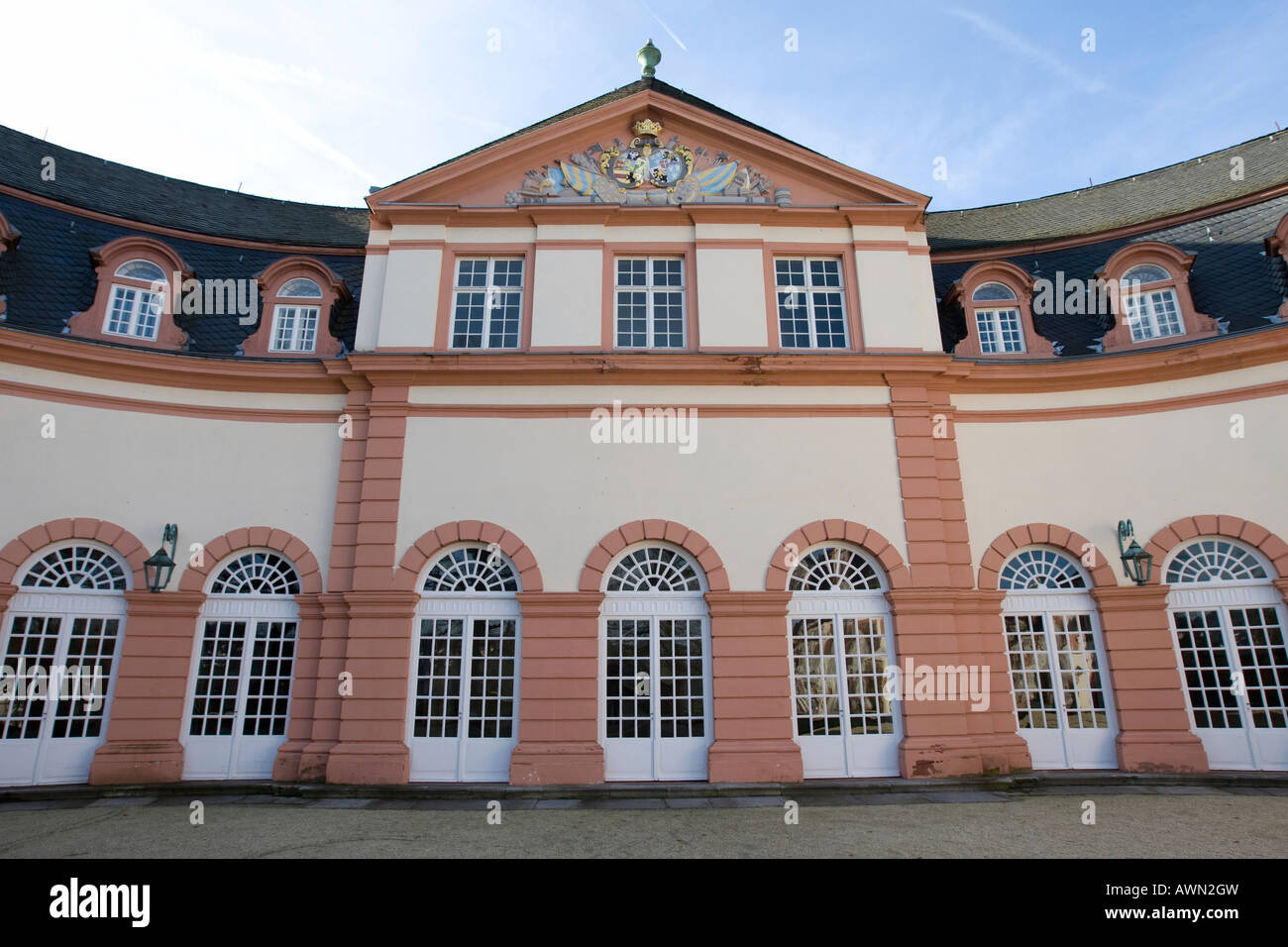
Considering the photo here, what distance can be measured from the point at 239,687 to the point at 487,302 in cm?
783

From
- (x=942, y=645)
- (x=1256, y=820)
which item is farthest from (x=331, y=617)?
(x=1256, y=820)

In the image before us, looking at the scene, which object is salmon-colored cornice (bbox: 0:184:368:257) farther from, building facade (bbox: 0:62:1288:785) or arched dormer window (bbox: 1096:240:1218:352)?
arched dormer window (bbox: 1096:240:1218:352)

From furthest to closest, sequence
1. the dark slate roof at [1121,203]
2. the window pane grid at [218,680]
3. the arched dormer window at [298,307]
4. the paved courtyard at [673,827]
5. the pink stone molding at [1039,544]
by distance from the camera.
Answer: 1. the dark slate roof at [1121,203]
2. the arched dormer window at [298,307]
3. the pink stone molding at [1039,544]
4. the window pane grid at [218,680]
5. the paved courtyard at [673,827]

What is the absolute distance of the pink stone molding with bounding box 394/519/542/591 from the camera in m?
11.8

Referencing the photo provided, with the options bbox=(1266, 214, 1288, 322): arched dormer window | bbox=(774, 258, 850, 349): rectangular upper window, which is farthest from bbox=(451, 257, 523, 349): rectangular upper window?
bbox=(1266, 214, 1288, 322): arched dormer window

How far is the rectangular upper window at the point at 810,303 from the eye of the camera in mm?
13242

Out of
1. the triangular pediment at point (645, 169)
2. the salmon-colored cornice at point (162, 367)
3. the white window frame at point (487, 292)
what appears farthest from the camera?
the triangular pediment at point (645, 169)

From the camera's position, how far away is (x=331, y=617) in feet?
38.7

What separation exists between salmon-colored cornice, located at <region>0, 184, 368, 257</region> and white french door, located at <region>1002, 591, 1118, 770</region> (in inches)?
545

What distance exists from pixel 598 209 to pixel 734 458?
537 cm

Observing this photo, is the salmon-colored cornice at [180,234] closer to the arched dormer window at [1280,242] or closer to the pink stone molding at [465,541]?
the pink stone molding at [465,541]

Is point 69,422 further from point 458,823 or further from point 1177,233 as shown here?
point 1177,233

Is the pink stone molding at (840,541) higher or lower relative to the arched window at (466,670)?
higher

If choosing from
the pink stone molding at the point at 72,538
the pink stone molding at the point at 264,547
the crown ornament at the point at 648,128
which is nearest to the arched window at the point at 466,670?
the pink stone molding at the point at 264,547
